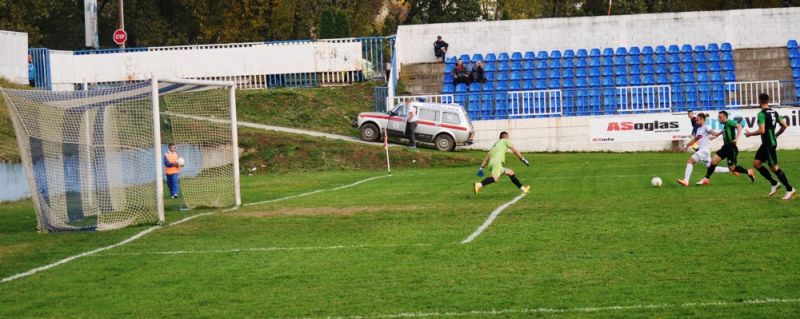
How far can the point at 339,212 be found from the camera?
21797 mm

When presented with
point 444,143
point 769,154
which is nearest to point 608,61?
point 444,143

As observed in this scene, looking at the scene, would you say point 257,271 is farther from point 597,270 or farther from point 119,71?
point 119,71

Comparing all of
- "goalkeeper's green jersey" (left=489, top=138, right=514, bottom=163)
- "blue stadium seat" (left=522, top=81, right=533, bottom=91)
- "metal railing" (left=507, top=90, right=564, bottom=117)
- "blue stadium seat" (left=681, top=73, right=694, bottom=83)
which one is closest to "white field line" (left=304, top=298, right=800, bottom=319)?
"goalkeeper's green jersey" (left=489, top=138, right=514, bottom=163)

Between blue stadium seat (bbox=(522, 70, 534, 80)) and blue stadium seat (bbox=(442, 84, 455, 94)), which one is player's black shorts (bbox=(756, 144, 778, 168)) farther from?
blue stadium seat (bbox=(522, 70, 534, 80))

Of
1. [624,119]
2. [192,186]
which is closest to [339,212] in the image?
[192,186]

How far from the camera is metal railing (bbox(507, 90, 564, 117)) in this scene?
4456cm

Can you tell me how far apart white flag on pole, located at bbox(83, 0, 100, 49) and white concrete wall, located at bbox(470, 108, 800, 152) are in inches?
682

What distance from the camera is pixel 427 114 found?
1694 inches

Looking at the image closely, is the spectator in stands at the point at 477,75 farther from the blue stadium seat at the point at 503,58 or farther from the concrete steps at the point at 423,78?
the blue stadium seat at the point at 503,58

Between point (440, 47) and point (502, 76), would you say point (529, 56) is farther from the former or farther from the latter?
point (440, 47)

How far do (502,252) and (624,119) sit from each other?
29.1 m

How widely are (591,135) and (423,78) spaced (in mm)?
10422

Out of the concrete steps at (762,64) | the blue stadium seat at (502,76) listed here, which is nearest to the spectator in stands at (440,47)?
the blue stadium seat at (502,76)

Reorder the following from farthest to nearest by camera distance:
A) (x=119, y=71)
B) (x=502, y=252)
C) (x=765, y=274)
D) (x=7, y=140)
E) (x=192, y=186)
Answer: (x=119, y=71) < (x=7, y=140) < (x=192, y=186) < (x=502, y=252) < (x=765, y=274)
